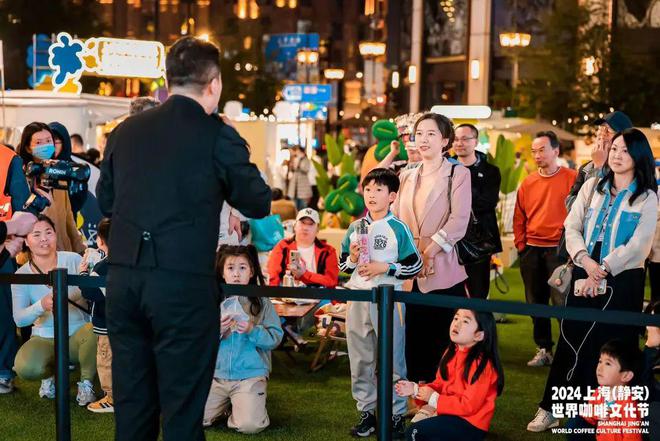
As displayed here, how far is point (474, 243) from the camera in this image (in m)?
6.98

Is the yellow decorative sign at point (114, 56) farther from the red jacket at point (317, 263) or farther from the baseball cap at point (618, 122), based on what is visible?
the baseball cap at point (618, 122)

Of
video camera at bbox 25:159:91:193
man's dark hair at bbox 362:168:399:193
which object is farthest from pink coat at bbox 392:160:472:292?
video camera at bbox 25:159:91:193

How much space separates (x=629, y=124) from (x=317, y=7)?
109761 mm

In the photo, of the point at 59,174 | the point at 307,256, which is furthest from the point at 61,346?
the point at 307,256

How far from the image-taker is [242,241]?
9.11 meters

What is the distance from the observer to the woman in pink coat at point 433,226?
6.25 metres

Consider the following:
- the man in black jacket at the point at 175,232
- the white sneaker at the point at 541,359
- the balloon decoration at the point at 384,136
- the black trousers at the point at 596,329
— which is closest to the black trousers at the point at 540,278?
the white sneaker at the point at 541,359

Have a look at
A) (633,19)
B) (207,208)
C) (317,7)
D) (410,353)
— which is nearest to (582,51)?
(633,19)

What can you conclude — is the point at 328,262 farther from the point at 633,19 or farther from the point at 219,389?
the point at 633,19

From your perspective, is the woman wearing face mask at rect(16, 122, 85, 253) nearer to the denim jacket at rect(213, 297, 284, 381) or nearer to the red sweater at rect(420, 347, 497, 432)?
the denim jacket at rect(213, 297, 284, 381)

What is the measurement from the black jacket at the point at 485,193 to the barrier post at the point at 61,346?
11.5 ft

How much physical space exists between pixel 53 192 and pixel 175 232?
460 centimetres

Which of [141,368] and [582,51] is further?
[582,51]

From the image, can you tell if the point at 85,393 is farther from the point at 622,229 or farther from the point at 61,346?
→ the point at 622,229
